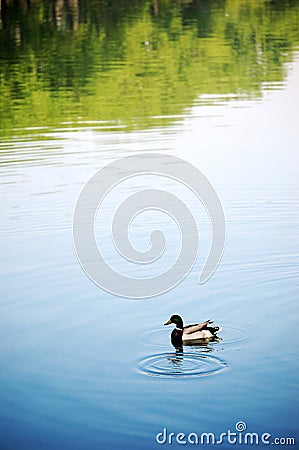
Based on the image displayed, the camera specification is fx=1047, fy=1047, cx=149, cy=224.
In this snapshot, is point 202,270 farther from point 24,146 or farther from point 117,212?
point 24,146

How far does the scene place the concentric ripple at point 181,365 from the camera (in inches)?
337

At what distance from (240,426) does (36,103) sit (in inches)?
748

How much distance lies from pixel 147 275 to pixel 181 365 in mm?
2916

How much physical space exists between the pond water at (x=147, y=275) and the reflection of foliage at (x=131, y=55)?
198mm

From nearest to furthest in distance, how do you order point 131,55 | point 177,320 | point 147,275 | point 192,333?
point 192,333, point 177,320, point 147,275, point 131,55

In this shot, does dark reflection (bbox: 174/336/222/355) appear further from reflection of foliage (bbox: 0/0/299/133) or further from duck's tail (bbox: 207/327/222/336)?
reflection of foliage (bbox: 0/0/299/133)

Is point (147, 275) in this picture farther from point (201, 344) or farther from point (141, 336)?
point (201, 344)

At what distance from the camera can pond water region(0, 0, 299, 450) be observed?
7953mm

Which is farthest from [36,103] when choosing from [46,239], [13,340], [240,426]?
[240,426]

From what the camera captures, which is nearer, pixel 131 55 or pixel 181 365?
pixel 181 365

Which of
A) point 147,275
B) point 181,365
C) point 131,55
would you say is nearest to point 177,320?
point 181,365

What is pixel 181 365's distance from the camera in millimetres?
8734

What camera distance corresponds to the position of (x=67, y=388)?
848 centimetres

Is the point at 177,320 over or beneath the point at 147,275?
beneath
